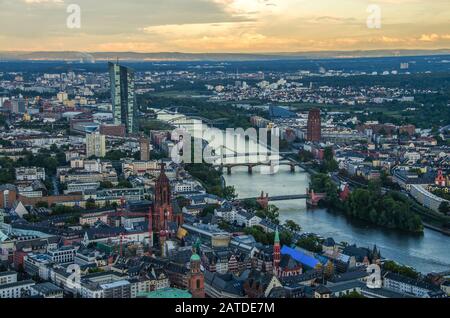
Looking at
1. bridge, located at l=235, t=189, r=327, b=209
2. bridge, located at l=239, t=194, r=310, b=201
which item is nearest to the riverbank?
bridge, located at l=235, t=189, r=327, b=209

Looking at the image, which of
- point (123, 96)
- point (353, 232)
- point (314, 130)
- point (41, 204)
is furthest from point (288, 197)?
point (123, 96)

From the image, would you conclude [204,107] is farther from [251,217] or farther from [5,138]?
[251,217]

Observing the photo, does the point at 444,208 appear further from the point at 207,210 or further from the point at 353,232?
the point at 207,210

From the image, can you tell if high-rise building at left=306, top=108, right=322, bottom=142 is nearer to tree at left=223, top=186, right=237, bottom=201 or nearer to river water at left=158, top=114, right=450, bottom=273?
river water at left=158, top=114, right=450, bottom=273

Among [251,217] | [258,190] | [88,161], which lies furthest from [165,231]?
[88,161]

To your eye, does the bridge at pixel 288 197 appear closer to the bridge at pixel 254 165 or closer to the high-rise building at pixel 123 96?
the bridge at pixel 254 165
